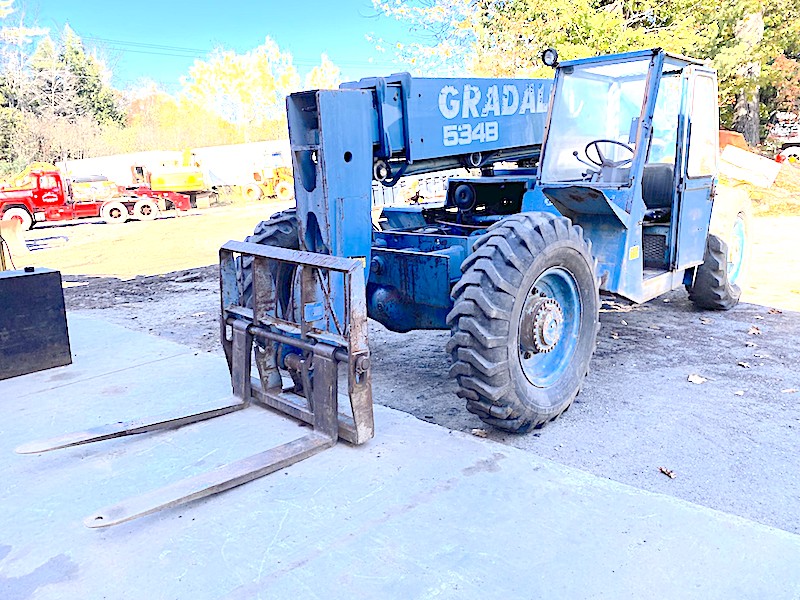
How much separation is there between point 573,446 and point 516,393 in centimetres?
48

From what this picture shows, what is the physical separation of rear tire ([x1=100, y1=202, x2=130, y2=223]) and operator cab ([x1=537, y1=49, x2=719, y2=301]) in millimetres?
22232

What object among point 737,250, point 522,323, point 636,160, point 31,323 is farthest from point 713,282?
point 31,323

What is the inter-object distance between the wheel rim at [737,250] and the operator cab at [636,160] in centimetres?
120

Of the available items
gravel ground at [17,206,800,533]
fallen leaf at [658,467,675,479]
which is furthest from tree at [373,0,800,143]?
fallen leaf at [658,467,675,479]

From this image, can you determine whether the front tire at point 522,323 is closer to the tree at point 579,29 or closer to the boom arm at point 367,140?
the boom arm at point 367,140

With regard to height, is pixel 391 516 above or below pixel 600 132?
below

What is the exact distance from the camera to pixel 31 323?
6023 millimetres

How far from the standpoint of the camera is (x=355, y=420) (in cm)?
409

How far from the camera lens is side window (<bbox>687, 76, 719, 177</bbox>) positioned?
6.13 m

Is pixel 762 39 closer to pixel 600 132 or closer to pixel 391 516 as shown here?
pixel 600 132

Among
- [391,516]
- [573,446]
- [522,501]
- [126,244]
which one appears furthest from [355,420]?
[126,244]

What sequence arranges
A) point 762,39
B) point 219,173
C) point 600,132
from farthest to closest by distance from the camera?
point 219,173
point 762,39
point 600,132

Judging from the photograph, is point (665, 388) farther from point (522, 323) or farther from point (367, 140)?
point (367, 140)

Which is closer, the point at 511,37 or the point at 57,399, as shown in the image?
the point at 57,399
